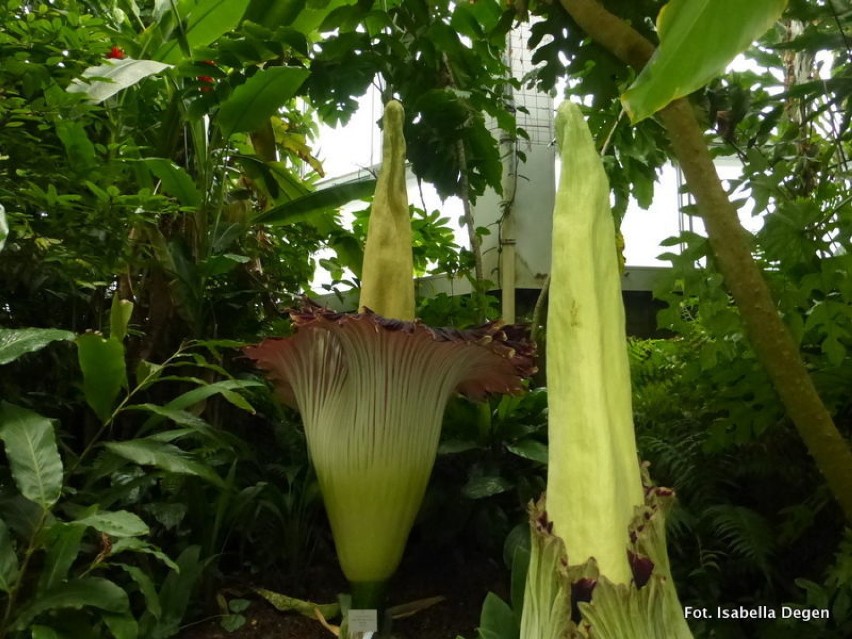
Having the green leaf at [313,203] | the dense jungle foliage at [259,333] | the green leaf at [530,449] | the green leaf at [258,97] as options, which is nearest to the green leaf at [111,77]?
the dense jungle foliage at [259,333]

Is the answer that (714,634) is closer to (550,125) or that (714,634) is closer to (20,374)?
(20,374)

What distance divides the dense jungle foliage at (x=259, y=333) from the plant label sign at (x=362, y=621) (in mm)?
189

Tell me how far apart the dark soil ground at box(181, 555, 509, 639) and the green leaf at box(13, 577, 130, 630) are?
17cm

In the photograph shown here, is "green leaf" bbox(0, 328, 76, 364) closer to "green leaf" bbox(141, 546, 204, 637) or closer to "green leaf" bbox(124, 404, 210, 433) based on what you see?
"green leaf" bbox(124, 404, 210, 433)

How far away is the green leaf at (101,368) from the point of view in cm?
85

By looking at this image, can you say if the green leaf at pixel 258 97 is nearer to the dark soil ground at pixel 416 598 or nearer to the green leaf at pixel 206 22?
the green leaf at pixel 206 22

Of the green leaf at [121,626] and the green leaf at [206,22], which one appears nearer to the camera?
the green leaf at [121,626]

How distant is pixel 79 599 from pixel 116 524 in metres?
0.09

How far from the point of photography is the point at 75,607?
28.2 inches

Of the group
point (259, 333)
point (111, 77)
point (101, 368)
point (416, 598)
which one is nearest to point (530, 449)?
point (416, 598)

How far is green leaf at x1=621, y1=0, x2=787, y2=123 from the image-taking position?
0.39m

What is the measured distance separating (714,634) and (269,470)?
742 mm

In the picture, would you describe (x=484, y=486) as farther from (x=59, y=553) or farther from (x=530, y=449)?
(x=59, y=553)

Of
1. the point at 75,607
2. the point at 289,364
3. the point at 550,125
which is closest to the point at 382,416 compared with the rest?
the point at 289,364
